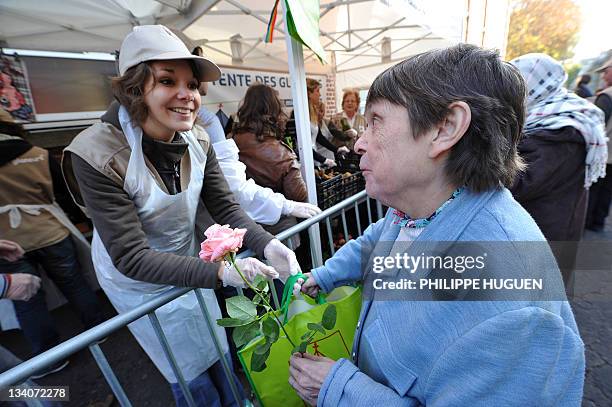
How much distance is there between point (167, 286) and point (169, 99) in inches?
39.8

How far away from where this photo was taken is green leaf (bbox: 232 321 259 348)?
90 cm

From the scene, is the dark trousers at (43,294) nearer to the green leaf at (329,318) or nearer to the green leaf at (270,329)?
the green leaf at (270,329)

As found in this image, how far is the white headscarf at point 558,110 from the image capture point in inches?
71.7

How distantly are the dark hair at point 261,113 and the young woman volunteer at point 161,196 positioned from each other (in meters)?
0.74

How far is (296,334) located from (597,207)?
5486 mm

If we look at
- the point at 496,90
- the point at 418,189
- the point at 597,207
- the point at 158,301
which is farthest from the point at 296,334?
the point at 597,207

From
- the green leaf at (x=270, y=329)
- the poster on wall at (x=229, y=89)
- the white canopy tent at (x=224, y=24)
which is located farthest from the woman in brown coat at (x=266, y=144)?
the poster on wall at (x=229, y=89)

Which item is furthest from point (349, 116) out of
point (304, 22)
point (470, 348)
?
point (470, 348)

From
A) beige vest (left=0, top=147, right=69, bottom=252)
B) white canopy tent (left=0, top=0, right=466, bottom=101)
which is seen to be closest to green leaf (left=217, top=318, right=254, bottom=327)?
beige vest (left=0, top=147, right=69, bottom=252)

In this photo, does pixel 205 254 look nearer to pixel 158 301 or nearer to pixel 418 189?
pixel 158 301

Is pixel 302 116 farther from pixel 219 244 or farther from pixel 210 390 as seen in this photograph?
pixel 210 390

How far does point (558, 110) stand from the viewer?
1.89m

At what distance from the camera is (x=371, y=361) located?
0.98 metres

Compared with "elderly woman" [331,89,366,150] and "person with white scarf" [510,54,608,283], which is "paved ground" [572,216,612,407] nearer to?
"person with white scarf" [510,54,608,283]
